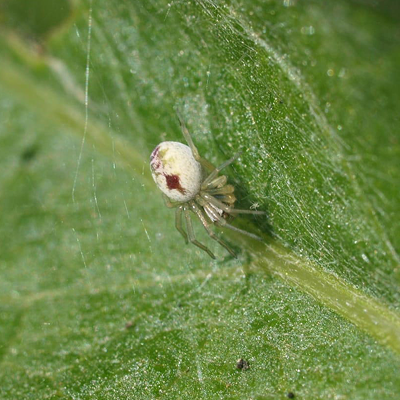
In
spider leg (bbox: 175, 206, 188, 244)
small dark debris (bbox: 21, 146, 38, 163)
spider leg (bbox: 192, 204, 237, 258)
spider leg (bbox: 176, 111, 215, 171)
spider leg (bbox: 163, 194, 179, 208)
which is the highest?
spider leg (bbox: 176, 111, 215, 171)

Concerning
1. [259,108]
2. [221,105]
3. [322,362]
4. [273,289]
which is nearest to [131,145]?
[221,105]

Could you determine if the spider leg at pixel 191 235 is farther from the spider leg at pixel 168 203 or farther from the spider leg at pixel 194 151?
the spider leg at pixel 194 151

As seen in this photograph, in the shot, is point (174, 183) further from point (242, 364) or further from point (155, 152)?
point (242, 364)

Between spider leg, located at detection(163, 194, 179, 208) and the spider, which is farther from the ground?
the spider

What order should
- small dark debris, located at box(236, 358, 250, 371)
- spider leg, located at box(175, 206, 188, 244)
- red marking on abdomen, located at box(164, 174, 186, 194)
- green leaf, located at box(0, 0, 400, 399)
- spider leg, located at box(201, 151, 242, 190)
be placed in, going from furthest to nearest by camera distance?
spider leg, located at box(175, 206, 188, 244) → red marking on abdomen, located at box(164, 174, 186, 194) → spider leg, located at box(201, 151, 242, 190) → small dark debris, located at box(236, 358, 250, 371) → green leaf, located at box(0, 0, 400, 399)

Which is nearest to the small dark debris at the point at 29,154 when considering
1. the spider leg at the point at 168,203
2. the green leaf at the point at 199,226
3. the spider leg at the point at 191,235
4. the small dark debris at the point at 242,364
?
the green leaf at the point at 199,226

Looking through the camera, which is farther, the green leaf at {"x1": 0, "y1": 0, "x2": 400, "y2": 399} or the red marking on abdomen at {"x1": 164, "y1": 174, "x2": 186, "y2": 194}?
the red marking on abdomen at {"x1": 164, "y1": 174, "x2": 186, "y2": 194}

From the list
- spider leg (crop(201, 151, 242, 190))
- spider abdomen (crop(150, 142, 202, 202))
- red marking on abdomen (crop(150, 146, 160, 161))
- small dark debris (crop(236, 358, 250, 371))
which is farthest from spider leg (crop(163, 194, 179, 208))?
small dark debris (crop(236, 358, 250, 371))

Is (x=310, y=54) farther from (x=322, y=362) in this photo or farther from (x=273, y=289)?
(x=322, y=362)

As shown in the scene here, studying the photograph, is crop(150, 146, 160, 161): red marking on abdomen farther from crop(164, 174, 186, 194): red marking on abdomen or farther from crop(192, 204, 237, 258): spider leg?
crop(192, 204, 237, 258): spider leg
